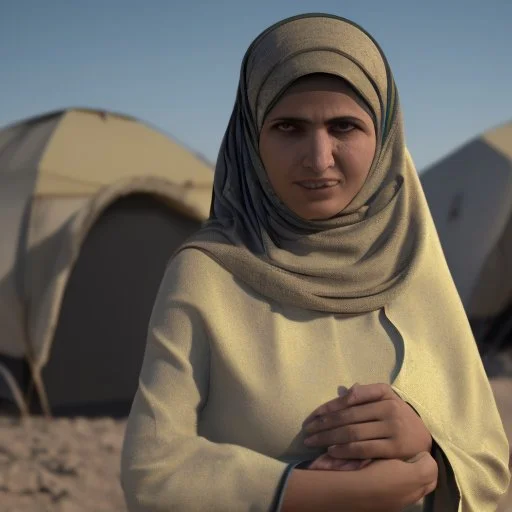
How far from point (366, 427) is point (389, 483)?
0.10 meters

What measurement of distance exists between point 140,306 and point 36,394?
0.94m

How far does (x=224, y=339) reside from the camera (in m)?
1.34

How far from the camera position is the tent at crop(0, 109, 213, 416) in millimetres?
5328

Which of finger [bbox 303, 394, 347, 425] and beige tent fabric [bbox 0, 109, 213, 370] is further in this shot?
beige tent fabric [bbox 0, 109, 213, 370]

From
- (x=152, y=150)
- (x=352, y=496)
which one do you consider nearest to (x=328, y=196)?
(x=352, y=496)

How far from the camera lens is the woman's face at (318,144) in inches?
53.2

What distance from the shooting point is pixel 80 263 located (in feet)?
17.8

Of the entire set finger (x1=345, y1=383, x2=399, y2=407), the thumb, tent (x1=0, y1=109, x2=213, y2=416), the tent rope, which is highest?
finger (x1=345, y1=383, x2=399, y2=407)

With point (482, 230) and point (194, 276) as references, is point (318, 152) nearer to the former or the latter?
point (194, 276)

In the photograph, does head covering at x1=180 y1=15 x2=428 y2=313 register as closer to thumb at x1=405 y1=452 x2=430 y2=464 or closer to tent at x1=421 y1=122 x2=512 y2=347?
thumb at x1=405 y1=452 x2=430 y2=464

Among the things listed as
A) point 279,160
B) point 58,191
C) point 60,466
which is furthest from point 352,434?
point 58,191

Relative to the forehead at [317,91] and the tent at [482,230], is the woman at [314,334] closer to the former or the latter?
the forehead at [317,91]

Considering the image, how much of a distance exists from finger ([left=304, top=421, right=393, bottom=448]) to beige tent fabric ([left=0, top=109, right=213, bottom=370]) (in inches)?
163

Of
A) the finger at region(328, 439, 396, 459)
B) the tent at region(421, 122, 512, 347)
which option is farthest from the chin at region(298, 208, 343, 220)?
the tent at region(421, 122, 512, 347)
